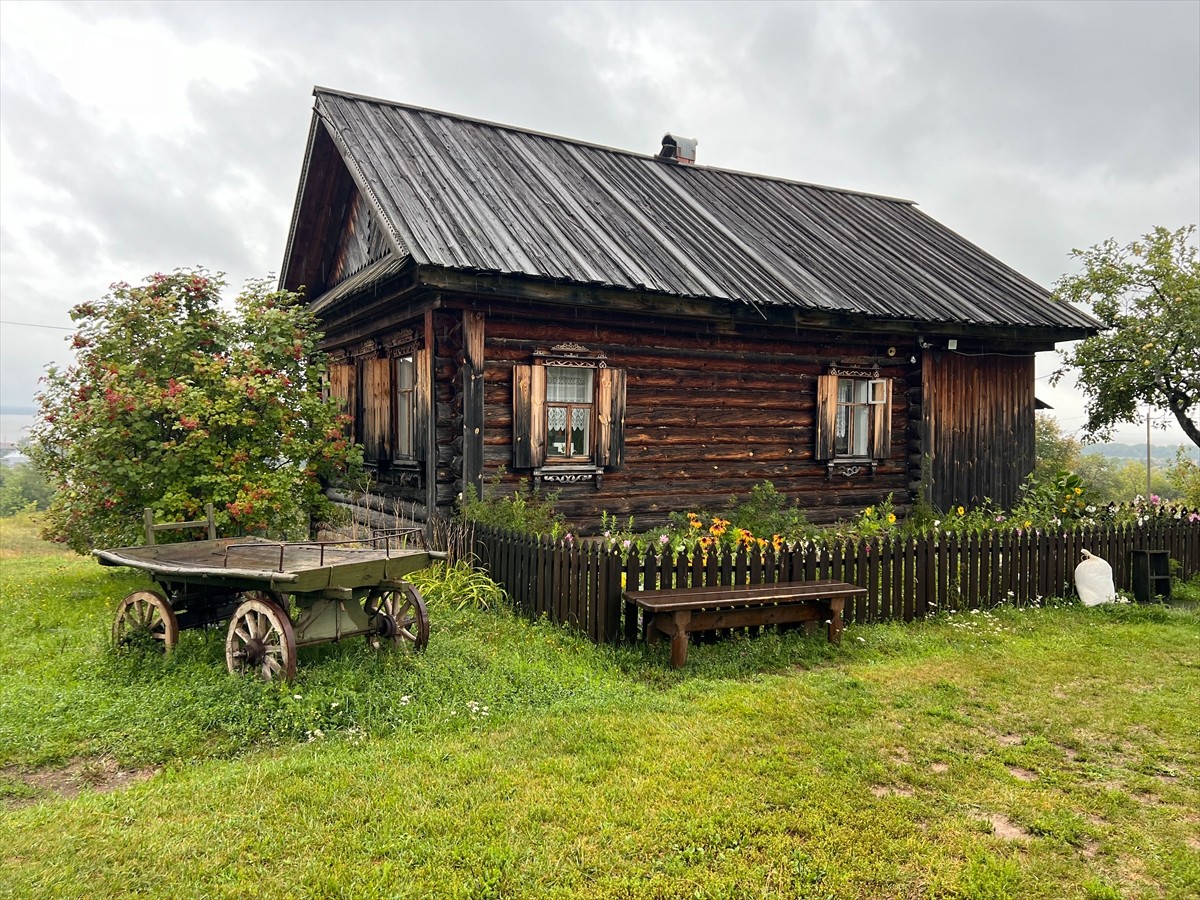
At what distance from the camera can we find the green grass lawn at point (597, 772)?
3.32m

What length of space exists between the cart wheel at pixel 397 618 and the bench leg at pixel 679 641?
1.95 meters

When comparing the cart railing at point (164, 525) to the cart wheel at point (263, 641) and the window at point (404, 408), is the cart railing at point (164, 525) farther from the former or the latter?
the window at point (404, 408)

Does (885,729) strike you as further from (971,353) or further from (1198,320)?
(1198,320)

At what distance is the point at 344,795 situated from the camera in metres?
3.93

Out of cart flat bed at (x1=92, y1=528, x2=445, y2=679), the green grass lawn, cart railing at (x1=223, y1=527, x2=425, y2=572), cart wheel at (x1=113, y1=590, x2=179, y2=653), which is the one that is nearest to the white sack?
the green grass lawn

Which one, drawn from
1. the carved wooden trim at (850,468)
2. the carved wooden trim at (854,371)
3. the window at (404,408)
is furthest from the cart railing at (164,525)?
the carved wooden trim at (854,371)

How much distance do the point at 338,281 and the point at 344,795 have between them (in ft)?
39.4

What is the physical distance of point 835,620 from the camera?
23.0 feet

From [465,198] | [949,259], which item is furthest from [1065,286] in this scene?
[465,198]

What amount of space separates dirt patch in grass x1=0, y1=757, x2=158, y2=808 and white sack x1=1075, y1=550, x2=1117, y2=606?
30.6 feet

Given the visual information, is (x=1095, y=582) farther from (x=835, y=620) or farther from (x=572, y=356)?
(x=572, y=356)

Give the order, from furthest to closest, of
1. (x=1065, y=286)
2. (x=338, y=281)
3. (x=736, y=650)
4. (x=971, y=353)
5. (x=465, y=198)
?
(x=1065, y=286)
(x=338, y=281)
(x=971, y=353)
(x=465, y=198)
(x=736, y=650)

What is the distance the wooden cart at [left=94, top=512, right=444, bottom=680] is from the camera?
210 inches

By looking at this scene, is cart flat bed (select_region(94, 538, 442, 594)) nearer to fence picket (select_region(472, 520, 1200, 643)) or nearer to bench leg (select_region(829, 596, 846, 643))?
fence picket (select_region(472, 520, 1200, 643))
